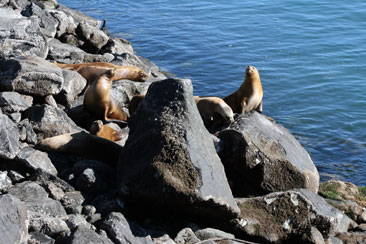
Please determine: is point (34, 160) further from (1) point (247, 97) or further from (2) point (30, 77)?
(1) point (247, 97)

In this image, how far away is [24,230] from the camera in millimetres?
4668

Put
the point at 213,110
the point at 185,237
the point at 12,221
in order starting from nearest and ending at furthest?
the point at 12,221
the point at 185,237
the point at 213,110

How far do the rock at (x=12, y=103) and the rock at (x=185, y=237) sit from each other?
3250 millimetres

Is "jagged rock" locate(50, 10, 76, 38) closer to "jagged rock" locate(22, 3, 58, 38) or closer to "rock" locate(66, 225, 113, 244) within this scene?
"jagged rock" locate(22, 3, 58, 38)

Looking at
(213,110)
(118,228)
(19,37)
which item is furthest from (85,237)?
(19,37)

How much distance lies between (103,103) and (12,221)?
5010 millimetres

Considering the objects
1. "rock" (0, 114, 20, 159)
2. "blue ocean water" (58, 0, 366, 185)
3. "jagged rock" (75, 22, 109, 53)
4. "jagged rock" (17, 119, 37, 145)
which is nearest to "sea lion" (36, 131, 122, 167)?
"jagged rock" (17, 119, 37, 145)

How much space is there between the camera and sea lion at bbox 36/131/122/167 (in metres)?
6.94

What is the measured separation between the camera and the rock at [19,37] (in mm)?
10064

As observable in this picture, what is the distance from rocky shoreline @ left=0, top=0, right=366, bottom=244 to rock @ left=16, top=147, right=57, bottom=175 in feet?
0.04

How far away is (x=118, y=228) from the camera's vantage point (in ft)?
16.8

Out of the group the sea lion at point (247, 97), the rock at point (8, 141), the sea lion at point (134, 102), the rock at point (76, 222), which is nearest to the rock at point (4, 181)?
the rock at point (8, 141)

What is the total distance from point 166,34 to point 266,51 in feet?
13.3

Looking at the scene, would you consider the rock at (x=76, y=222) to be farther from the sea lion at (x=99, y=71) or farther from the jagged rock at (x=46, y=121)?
the sea lion at (x=99, y=71)
